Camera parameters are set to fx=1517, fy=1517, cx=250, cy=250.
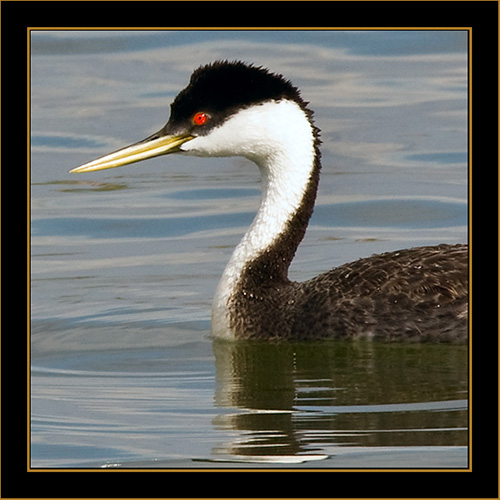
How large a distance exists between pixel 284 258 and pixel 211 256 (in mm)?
2078

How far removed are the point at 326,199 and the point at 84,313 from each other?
3630 millimetres

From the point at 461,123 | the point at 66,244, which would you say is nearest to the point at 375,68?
the point at 461,123

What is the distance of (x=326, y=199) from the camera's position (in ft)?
43.1

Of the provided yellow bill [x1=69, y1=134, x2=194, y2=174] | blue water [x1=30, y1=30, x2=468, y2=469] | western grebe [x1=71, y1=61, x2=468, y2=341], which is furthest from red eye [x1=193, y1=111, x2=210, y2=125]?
blue water [x1=30, y1=30, x2=468, y2=469]

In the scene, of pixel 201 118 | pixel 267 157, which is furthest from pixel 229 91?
pixel 267 157

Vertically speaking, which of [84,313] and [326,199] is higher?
[326,199]

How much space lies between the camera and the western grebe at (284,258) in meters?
8.88

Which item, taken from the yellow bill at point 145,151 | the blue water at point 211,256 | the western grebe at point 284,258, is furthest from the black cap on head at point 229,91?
the blue water at point 211,256

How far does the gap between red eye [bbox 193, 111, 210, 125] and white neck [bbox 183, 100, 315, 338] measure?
90mm

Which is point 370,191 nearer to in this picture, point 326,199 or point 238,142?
point 326,199

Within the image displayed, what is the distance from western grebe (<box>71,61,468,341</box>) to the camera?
888cm

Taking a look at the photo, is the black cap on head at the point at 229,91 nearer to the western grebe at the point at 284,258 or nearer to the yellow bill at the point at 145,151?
the western grebe at the point at 284,258

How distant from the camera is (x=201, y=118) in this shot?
9.26 m

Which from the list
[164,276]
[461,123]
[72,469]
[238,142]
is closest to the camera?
[72,469]
